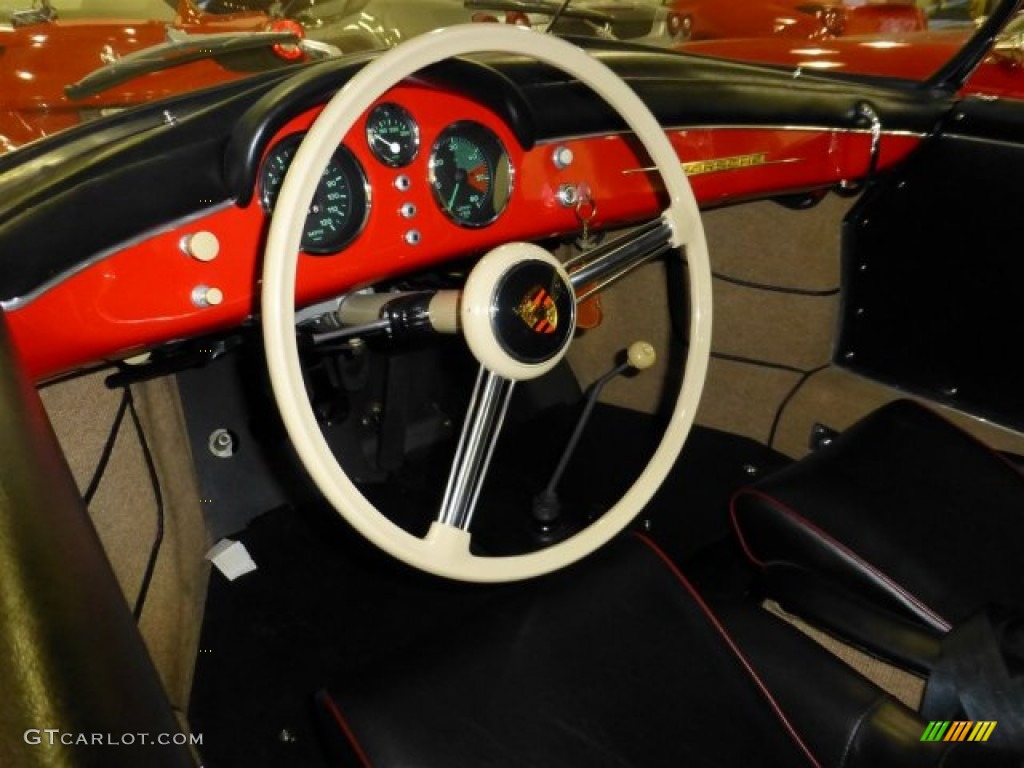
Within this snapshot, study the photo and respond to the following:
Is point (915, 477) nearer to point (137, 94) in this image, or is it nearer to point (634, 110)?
point (634, 110)

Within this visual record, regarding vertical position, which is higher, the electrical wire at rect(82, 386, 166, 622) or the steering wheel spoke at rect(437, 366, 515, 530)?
the steering wheel spoke at rect(437, 366, 515, 530)

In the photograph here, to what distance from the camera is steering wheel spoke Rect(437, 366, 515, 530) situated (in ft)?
2.82

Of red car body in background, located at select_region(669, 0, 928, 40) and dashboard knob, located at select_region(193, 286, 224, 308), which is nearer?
dashboard knob, located at select_region(193, 286, 224, 308)

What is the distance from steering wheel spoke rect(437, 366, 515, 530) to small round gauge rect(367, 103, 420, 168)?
1.07 feet

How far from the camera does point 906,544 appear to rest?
46.0 inches

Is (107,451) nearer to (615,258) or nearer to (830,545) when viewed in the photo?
(615,258)

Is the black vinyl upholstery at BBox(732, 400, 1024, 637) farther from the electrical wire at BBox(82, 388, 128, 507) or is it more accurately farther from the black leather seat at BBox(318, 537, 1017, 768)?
the electrical wire at BBox(82, 388, 128, 507)

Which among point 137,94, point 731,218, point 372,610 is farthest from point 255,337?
point 731,218

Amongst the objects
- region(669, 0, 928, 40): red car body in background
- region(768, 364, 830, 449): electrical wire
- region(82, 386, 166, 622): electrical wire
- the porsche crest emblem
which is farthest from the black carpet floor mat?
region(669, 0, 928, 40): red car body in background

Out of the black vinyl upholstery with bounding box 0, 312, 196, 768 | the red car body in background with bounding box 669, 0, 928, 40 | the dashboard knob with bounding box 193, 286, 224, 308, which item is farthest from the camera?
the red car body in background with bounding box 669, 0, 928, 40

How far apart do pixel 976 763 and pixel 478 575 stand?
56 cm

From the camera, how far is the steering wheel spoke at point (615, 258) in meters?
0.98

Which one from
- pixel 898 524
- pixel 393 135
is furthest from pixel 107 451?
pixel 898 524

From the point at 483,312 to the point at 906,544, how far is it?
73 centimetres
